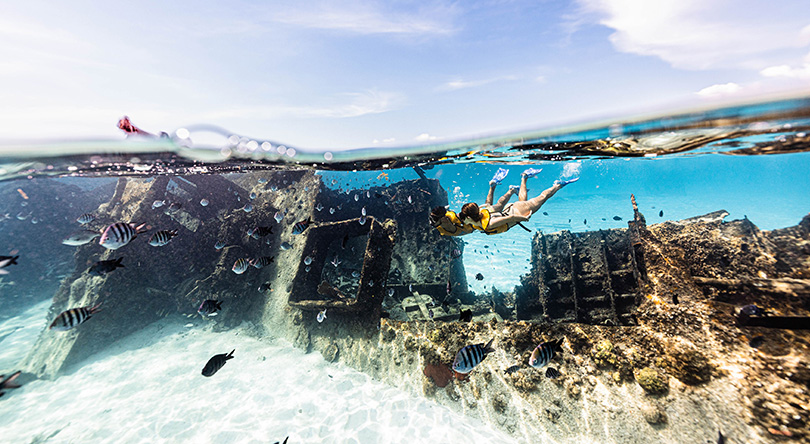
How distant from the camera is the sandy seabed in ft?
22.5

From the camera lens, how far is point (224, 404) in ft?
26.7

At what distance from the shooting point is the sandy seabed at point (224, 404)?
684 centimetres

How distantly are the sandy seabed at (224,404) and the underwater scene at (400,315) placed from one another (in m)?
0.06

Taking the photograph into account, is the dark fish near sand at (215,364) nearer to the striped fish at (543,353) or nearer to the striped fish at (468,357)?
the striped fish at (468,357)

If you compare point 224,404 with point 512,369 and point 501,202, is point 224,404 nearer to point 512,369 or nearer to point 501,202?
point 512,369

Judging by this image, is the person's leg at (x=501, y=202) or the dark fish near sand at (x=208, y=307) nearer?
the dark fish near sand at (x=208, y=307)

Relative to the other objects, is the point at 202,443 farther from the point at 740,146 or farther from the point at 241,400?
the point at 740,146

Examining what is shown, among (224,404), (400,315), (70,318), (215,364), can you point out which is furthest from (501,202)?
(224,404)

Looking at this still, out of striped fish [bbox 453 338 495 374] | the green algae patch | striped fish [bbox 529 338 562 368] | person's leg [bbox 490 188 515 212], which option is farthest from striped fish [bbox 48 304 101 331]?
the green algae patch

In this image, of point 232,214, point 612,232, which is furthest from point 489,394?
point 232,214

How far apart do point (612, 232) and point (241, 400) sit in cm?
1217

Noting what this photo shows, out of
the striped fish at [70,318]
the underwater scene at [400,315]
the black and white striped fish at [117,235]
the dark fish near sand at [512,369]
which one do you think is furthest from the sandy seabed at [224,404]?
the black and white striped fish at [117,235]

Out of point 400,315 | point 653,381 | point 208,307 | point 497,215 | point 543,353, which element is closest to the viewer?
point 543,353

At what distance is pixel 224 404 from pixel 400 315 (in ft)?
18.8
